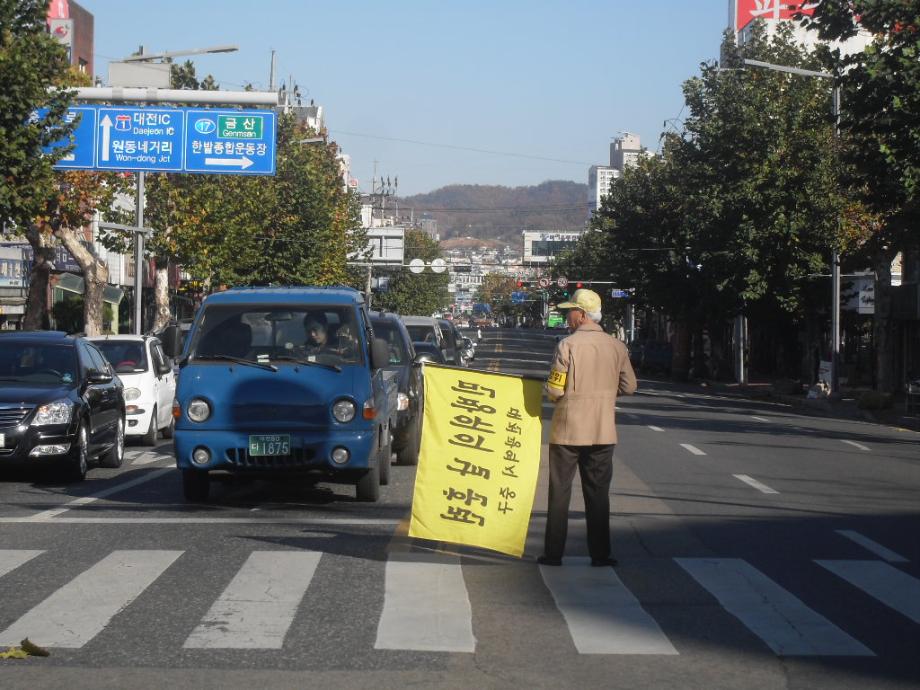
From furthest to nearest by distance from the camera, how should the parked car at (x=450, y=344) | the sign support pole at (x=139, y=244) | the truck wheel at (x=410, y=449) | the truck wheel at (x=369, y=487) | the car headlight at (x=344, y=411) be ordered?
the sign support pole at (x=139, y=244)
the parked car at (x=450, y=344)
the truck wheel at (x=410, y=449)
the truck wheel at (x=369, y=487)
the car headlight at (x=344, y=411)

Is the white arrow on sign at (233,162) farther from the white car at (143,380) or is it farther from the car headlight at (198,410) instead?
the car headlight at (198,410)

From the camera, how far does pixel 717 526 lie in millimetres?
12445

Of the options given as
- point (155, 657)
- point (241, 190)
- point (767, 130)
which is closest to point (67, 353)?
point (155, 657)

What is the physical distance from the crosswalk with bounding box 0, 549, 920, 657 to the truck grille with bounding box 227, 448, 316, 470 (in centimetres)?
258

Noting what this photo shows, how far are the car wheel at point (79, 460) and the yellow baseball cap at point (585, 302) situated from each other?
7.61m

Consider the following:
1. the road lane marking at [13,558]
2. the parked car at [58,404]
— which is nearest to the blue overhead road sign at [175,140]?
the parked car at [58,404]

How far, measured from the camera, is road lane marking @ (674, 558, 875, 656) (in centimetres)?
742

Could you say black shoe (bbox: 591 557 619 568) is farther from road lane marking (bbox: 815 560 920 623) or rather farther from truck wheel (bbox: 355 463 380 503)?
truck wheel (bbox: 355 463 380 503)

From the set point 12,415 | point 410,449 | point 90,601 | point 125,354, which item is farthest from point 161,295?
point 90,601

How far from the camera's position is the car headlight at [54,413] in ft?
50.1

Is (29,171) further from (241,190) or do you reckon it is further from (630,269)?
(630,269)

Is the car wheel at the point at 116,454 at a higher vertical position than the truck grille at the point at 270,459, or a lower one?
lower

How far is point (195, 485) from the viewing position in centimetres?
1350

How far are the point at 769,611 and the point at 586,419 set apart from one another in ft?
6.23
